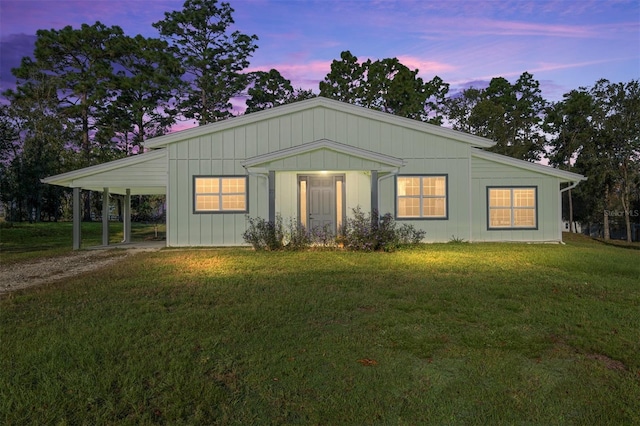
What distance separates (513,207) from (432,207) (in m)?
2.74

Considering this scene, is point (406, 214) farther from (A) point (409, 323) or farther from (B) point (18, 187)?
(B) point (18, 187)

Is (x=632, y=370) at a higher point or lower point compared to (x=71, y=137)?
lower

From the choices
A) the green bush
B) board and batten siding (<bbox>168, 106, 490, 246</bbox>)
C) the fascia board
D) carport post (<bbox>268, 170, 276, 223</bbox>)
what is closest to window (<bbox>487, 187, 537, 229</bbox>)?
board and batten siding (<bbox>168, 106, 490, 246</bbox>)

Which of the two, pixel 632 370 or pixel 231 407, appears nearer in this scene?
pixel 231 407

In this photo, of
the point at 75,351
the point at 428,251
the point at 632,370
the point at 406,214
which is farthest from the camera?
the point at 406,214

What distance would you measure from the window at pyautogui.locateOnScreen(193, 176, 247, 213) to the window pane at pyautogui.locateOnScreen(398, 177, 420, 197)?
491cm

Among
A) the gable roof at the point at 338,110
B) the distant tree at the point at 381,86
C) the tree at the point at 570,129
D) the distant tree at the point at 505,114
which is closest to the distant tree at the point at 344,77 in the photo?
the distant tree at the point at 381,86

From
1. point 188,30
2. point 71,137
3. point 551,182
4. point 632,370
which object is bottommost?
point 632,370

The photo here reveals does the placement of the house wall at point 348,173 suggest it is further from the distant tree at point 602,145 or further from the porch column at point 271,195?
the distant tree at point 602,145

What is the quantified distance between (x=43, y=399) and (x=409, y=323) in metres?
3.31

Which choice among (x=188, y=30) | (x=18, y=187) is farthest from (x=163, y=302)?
(x=188, y=30)

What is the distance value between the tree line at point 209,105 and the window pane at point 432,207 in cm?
1853

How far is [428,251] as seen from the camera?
1104 centimetres

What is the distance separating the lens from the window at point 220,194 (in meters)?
13.0
